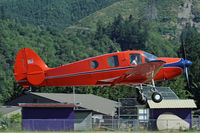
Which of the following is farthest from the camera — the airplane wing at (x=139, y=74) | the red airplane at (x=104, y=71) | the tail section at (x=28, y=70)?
the tail section at (x=28, y=70)

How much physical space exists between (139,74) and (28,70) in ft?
21.3

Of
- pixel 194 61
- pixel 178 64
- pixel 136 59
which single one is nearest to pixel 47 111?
pixel 136 59

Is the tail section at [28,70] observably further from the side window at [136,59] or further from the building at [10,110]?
the building at [10,110]

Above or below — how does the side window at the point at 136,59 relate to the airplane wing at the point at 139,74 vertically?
above

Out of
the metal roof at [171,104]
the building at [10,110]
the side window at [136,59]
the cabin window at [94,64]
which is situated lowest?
the building at [10,110]

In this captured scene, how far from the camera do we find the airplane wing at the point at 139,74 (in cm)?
2552

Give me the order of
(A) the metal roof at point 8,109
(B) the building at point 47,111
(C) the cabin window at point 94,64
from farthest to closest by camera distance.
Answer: (A) the metal roof at point 8,109, (B) the building at point 47,111, (C) the cabin window at point 94,64

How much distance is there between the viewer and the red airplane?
2622cm

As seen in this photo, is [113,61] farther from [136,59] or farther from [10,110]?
[10,110]

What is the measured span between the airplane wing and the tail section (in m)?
3.53

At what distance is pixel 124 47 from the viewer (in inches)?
7308

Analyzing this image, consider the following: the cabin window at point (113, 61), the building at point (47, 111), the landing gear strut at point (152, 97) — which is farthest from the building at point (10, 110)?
the cabin window at point (113, 61)

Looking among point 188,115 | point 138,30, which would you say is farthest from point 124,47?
point 188,115

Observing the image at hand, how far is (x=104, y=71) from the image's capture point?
26.4 m
